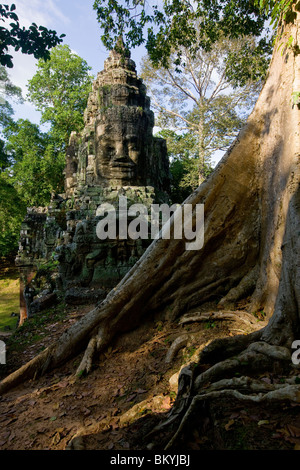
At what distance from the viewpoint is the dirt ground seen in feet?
5.64

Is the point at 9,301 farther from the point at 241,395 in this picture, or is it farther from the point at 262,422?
the point at 262,422

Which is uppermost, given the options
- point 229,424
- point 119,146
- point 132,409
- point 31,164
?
point 31,164

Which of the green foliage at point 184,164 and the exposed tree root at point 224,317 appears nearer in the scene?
the exposed tree root at point 224,317

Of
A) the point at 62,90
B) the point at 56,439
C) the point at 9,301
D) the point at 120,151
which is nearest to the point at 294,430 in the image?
the point at 56,439

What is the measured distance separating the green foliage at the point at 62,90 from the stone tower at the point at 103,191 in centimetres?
907

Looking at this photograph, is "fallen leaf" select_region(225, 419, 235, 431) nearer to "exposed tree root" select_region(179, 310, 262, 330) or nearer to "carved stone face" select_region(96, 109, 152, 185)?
"exposed tree root" select_region(179, 310, 262, 330)

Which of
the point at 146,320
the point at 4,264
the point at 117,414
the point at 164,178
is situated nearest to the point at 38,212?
the point at 164,178

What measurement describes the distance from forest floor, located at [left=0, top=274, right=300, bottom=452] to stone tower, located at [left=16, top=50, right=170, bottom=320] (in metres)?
3.24

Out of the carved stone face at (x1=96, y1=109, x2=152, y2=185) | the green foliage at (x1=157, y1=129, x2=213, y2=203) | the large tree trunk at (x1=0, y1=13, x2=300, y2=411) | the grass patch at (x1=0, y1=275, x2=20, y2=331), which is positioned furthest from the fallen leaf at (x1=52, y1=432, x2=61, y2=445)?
the green foliage at (x1=157, y1=129, x2=213, y2=203)

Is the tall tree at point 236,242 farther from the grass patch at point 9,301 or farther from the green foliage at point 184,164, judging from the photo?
the green foliage at point 184,164

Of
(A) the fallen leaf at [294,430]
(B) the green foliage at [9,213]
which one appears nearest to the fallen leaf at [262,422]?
(A) the fallen leaf at [294,430]

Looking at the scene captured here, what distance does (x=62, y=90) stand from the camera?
21609 millimetres

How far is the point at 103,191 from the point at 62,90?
1631cm

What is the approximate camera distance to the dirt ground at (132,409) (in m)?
1.72
